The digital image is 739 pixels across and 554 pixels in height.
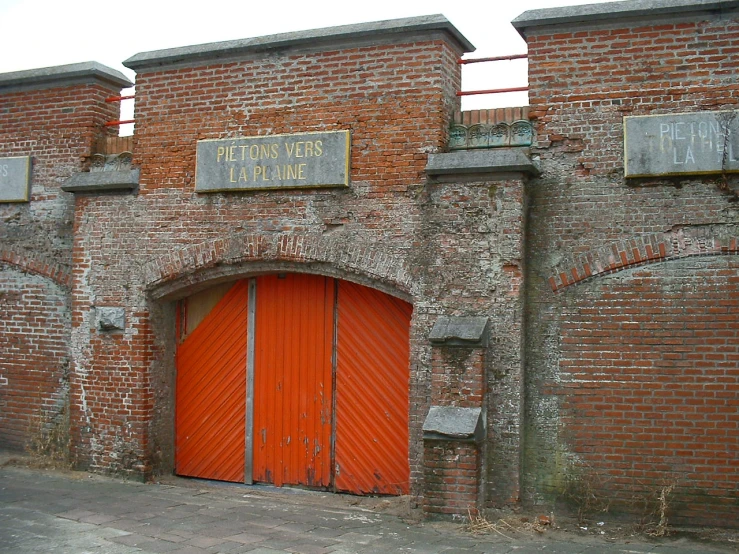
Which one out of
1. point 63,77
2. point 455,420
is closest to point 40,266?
point 63,77

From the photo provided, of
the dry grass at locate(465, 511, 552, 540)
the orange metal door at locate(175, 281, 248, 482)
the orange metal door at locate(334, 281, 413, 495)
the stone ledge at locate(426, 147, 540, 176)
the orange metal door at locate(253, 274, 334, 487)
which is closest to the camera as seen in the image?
the dry grass at locate(465, 511, 552, 540)

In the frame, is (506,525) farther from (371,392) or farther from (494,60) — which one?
(494,60)

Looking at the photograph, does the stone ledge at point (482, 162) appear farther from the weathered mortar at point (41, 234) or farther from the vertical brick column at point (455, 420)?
the weathered mortar at point (41, 234)

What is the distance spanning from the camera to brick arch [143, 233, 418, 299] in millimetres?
8289

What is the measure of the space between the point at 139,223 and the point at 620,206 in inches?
213

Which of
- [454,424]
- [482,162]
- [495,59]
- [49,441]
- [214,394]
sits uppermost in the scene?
[495,59]

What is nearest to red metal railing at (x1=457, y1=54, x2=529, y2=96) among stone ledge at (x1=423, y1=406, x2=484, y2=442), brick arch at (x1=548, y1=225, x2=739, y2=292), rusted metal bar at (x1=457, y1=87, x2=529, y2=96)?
rusted metal bar at (x1=457, y1=87, x2=529, y2=96)

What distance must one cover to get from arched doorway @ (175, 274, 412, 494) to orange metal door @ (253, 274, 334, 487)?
1 cm

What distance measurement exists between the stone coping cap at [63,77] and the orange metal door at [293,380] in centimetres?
345

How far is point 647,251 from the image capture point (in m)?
7.54

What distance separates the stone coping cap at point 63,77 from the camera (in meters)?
10.1

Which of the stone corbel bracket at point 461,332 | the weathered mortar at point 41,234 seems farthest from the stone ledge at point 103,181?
the stone corbel bracket at point 461,332

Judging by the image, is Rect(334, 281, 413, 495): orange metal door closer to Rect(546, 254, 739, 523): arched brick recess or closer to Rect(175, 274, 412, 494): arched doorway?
Rect(175, 274, 412, 494): arched doorway

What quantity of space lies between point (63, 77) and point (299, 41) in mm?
3386
